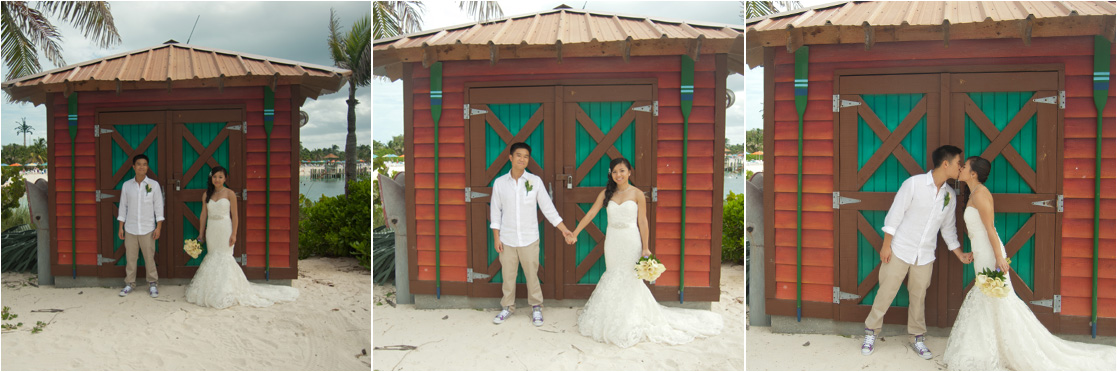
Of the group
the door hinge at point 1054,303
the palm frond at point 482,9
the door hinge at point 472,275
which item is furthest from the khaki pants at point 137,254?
the door hinge at point 1054,303

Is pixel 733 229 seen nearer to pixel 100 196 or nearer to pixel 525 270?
pixel 525 270

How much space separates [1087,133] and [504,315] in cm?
356

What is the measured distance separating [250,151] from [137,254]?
45.0 inches

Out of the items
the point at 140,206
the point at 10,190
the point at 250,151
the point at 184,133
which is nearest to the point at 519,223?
the point at 250,151

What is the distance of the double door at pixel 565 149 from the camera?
315 cm

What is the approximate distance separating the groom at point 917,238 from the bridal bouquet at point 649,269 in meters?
1.28

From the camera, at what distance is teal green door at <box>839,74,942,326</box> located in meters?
2.86

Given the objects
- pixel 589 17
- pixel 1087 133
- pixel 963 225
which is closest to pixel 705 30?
pixel 589 17

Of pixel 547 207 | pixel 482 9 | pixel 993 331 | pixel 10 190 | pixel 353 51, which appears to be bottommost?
pixel 993 331

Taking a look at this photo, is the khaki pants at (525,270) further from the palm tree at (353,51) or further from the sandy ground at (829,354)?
the sandy ground at (829,354)

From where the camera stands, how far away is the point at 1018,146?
2807mm

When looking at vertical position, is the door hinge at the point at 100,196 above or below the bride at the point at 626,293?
above

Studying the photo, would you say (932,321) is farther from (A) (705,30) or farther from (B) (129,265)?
(B) (129,265)

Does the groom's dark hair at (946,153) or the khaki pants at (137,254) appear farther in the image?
the khaki pants at (137,254)
